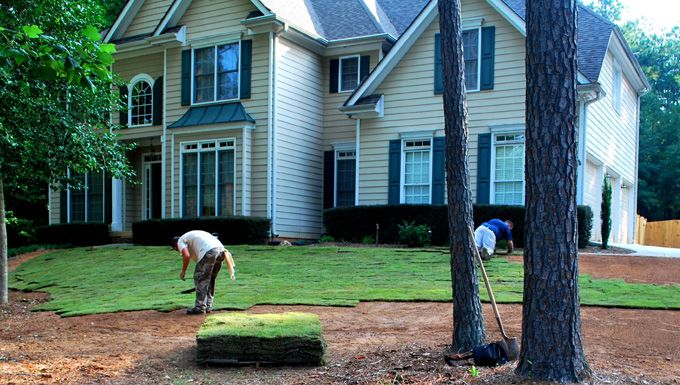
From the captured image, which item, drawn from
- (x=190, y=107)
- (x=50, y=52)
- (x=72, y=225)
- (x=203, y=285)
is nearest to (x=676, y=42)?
(x=190, y=107)

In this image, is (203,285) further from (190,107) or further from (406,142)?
(190,107)

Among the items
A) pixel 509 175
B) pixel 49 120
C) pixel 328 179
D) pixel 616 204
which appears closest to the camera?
pixel 49 120

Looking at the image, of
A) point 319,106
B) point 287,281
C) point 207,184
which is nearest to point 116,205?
point 207,184

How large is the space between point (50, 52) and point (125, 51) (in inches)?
700

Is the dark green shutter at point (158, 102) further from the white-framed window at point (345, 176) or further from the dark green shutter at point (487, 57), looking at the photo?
the dark green shutter at point (487, 57)

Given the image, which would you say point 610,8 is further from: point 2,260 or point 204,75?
point 2,260

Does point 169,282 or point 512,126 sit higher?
point 512,126

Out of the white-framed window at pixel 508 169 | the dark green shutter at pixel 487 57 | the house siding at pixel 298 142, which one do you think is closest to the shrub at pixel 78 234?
the house siding at pixel 298 142

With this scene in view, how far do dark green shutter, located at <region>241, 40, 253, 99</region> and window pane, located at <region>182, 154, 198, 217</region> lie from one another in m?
2.61

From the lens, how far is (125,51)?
75.7 ft

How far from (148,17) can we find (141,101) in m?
2.88

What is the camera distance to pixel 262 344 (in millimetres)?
7559

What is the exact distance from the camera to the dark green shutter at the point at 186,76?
21.5 metres

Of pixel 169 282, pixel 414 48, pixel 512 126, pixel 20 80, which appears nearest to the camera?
pixel 20 80
